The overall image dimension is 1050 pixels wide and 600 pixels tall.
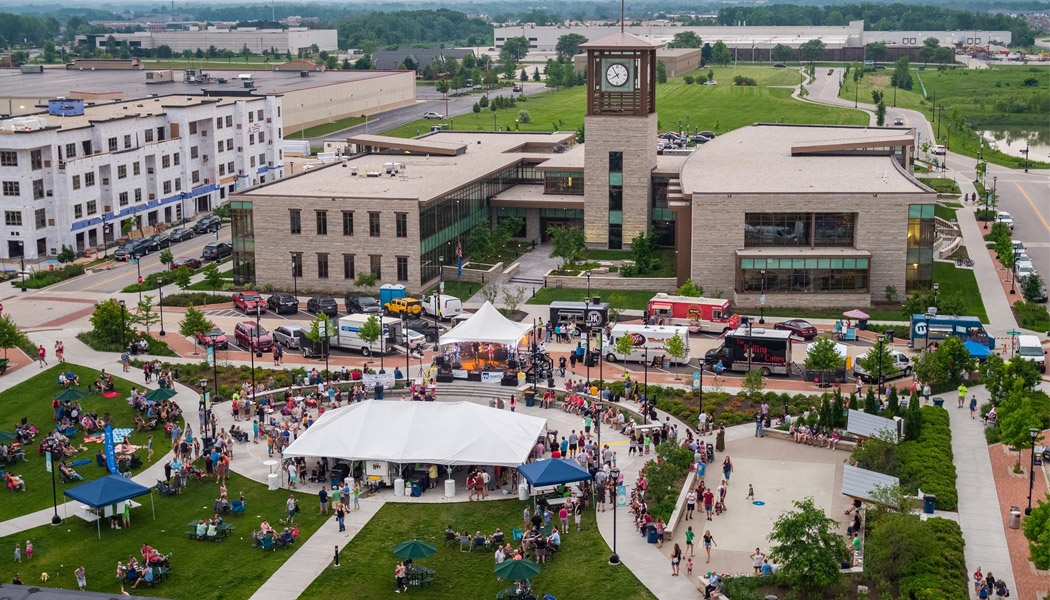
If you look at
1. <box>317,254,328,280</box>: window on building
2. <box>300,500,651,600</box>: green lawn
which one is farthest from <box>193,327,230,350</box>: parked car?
<box>300,500,651,600</box>: green lawn

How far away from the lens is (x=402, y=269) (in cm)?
8588

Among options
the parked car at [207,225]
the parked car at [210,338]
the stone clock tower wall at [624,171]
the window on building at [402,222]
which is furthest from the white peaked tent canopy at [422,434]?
the parked car at [207,225]

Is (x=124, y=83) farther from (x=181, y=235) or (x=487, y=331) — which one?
(x=487, y=331)

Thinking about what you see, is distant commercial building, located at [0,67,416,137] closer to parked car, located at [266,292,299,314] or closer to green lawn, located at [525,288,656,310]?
parked car, located at [266,292,299,314]

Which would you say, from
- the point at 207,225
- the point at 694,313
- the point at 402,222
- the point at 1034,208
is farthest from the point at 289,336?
the point at 1034,208

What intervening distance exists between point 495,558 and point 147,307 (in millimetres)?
39042

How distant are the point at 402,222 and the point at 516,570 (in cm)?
4673

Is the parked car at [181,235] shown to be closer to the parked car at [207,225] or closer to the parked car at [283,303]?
the parked car at [207,225]

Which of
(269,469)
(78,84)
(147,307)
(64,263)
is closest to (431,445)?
(269,469)

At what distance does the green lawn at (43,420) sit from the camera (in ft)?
167

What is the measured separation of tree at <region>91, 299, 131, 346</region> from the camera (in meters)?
72.9

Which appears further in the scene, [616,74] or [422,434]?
[616,74]

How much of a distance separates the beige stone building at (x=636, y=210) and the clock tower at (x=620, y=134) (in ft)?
0.35

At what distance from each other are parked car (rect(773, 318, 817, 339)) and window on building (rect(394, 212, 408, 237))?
25.1 metres
